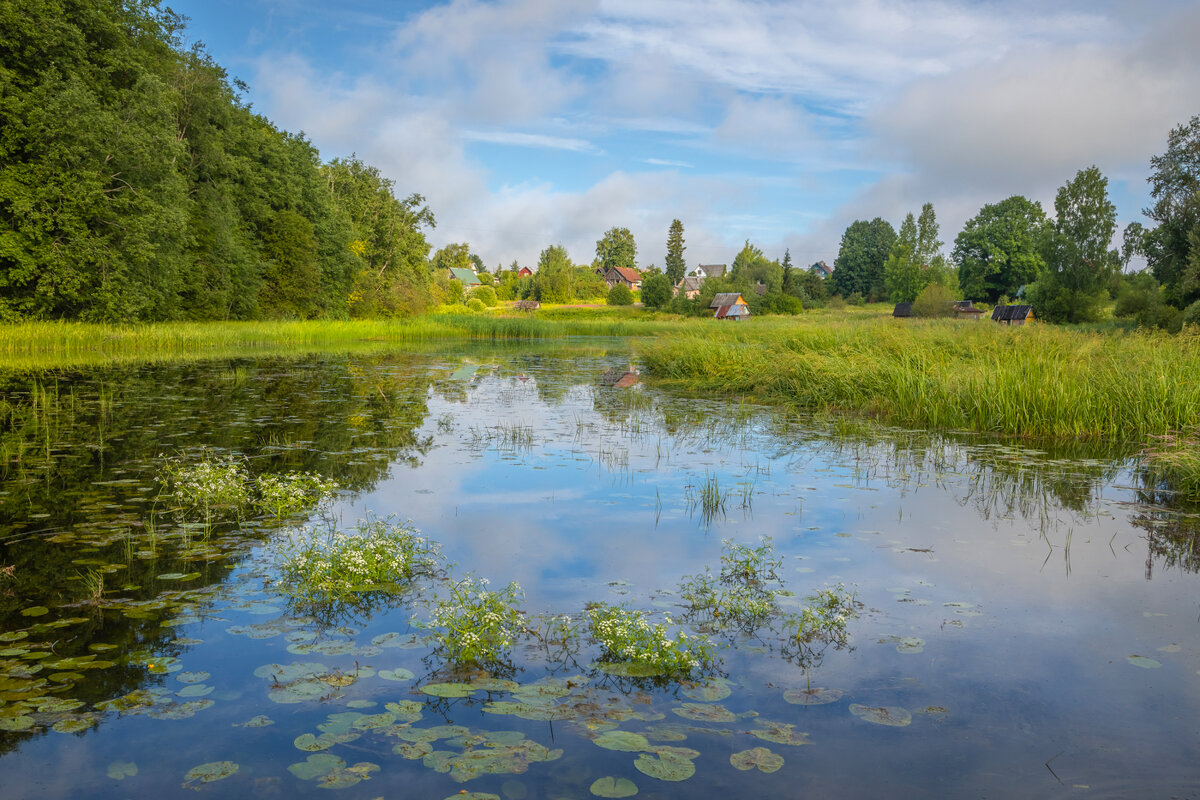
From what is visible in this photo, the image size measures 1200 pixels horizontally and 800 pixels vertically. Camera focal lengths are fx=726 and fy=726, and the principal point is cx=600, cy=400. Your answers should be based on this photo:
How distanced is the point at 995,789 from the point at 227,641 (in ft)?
13.2

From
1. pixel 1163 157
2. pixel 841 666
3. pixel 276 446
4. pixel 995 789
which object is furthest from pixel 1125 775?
pixel 1163 157

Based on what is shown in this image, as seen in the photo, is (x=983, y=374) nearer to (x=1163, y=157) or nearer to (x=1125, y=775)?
(x=1125, y=775)

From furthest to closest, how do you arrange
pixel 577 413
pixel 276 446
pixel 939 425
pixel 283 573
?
pixel 577 413 < pixel 939 425 < pixel 276 446 < pixel 283 573

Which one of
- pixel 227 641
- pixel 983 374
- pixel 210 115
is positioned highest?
pixel 210 115

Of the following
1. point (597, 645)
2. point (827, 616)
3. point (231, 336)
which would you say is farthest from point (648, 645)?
point (231, 336)

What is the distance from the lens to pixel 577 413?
1424cm

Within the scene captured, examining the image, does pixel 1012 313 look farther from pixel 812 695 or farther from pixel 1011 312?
pixel 812 695

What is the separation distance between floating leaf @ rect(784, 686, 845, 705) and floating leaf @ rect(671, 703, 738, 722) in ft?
1.22

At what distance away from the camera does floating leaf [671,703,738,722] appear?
351cm

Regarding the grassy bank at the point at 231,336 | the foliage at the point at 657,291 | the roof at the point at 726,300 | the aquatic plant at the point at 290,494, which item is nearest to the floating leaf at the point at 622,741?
the aquatic plant at the point at 290,494

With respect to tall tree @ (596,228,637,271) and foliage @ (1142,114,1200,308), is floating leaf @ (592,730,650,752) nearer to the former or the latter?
foliage @ (1142,114,1200,308)

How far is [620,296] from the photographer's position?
3477 inches

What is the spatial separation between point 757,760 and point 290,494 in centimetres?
558

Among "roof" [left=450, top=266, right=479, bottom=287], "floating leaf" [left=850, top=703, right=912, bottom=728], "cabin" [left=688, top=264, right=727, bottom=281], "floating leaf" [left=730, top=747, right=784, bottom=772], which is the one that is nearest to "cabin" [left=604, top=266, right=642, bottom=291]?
"cabin" [left=688, top=264, right=727, bottom=281]
